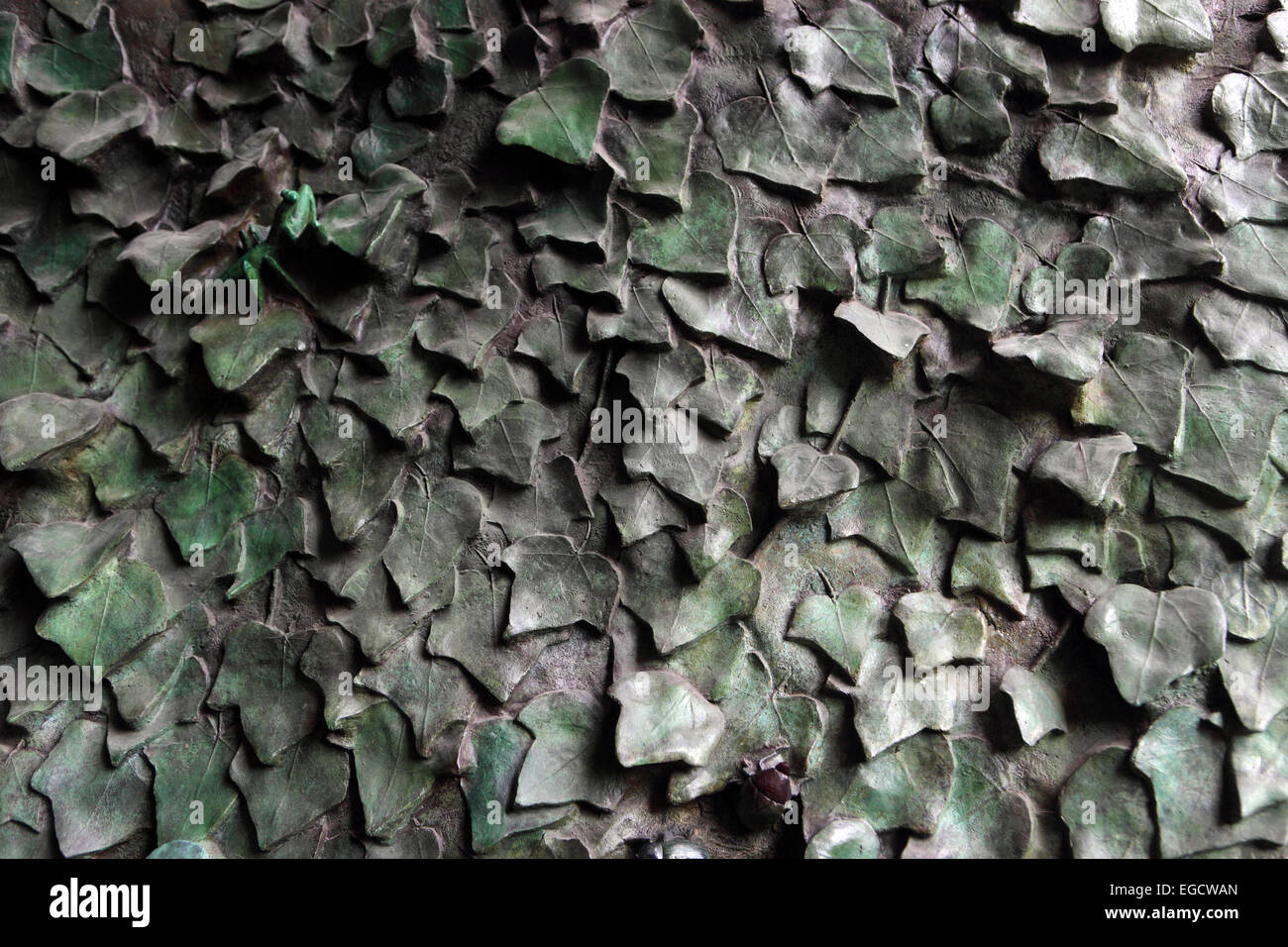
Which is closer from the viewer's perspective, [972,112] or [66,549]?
[66,549]

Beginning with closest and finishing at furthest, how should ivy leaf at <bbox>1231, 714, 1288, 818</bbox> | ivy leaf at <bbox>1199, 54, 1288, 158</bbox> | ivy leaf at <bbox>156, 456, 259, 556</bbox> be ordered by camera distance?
ivy leaf at <bbox>1231, 714, 1288, 818</bbox>, ivy leaf at <bbox>156, 456, 259, 556</bbox>, ivy leaf at <bbox>1199, 54, 1288, 158</bbox>

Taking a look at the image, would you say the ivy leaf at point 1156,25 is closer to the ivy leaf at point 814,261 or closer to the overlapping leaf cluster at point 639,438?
the overlapping leaf cluster at point 639,438

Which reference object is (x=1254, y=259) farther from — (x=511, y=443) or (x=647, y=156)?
(x=511, y=443)

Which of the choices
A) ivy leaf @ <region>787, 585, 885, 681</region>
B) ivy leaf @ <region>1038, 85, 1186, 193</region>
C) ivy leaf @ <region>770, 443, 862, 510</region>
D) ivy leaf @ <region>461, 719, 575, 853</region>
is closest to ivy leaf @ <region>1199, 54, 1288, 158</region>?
ivy leaf @ <region>1038, 85, 1186, 193</region>

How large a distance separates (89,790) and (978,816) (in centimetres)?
144

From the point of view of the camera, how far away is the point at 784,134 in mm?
1689

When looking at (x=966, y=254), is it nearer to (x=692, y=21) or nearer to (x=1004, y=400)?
(x=1004, y=400)

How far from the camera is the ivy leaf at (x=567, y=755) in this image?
1.55 metres

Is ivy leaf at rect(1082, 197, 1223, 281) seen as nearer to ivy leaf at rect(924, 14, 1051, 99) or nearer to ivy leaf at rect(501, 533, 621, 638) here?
ivy leaf at rect(924, 14, 1051, 99)

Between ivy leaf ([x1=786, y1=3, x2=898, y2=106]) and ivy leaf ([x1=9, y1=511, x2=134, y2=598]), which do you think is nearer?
ivy leaf ([x1=9, y1=511, x2=134, y2=598])

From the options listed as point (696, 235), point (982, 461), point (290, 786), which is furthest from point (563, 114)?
point (290, 786)

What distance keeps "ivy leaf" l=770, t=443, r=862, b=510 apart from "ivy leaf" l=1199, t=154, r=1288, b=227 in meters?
0.80

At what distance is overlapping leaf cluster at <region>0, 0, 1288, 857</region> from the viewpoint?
1579mm

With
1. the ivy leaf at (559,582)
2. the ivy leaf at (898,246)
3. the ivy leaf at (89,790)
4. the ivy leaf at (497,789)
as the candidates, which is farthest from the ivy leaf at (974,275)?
the ivy leaf at (89,790)
